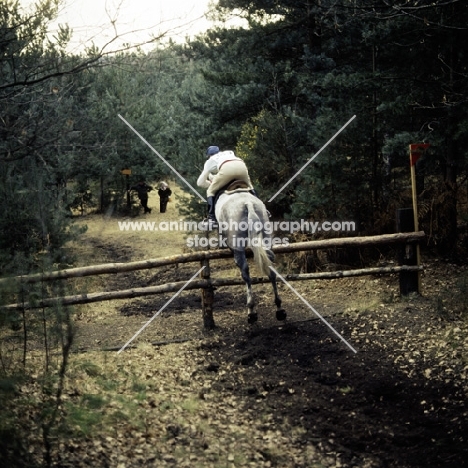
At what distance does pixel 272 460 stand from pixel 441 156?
25.2ft

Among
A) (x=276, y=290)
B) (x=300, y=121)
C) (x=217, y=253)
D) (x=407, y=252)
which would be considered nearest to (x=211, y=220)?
(x=217, y=253)

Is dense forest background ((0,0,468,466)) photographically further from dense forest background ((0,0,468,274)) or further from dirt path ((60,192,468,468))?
dirt path ((60,192,468,468))

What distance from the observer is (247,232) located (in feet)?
23.6

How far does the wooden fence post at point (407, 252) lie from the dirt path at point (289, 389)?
0.29 meters

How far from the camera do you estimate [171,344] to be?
718 centimetres

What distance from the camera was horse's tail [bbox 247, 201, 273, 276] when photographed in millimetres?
6965

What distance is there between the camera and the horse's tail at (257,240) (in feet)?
22.9

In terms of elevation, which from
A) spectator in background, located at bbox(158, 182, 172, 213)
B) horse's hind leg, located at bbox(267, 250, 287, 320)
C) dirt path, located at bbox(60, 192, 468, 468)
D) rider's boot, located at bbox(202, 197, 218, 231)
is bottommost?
dirt path, located at bbox(60, 192, 468, 468)

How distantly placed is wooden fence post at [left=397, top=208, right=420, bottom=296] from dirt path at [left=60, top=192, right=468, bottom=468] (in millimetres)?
291

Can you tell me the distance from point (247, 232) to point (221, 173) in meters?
1.00

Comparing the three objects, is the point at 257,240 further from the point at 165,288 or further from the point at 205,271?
the point at 165,288

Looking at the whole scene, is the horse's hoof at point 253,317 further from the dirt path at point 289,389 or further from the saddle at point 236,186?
the saddle at point 236,186

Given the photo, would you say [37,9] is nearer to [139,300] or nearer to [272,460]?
[272,460]

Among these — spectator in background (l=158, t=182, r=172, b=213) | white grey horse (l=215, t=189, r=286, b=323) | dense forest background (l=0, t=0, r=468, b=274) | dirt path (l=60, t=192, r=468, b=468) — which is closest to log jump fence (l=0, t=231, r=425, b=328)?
white grey horse (l=215, t=189, r=286, b=323)
